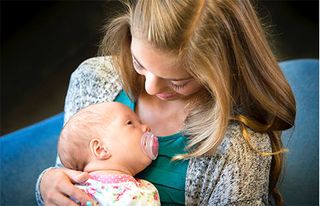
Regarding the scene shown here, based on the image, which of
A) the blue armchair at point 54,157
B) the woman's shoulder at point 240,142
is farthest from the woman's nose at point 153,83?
the blue armchair at point 54,157

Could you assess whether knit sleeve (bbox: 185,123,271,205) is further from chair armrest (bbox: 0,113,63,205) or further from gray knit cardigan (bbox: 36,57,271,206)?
chair armrest (bbox: 0,113,63,205)

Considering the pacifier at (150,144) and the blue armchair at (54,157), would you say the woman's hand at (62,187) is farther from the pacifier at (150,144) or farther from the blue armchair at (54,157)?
the blue armchair at (54,157)

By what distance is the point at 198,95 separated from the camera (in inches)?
54.0

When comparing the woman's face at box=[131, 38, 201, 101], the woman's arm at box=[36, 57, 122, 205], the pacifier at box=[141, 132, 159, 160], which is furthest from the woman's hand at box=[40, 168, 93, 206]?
the woman's face at box=[131, 38, 201, 101]

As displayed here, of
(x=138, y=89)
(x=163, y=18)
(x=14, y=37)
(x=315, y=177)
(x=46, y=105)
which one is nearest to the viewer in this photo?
(x=163, y=18)

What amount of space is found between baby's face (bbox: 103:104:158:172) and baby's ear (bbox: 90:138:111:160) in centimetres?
1

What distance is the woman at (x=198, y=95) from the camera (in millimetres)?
1171

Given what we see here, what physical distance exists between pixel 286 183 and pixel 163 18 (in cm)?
79

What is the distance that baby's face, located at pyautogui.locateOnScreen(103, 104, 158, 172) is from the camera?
4.20 feet

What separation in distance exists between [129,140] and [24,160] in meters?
0.53

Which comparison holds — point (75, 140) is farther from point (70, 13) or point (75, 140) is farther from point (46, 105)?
point (70, 13)

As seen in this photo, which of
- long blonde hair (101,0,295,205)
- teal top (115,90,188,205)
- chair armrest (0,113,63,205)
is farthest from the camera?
chair armrest (0,113,63,205)

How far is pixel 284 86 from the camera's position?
1.32m

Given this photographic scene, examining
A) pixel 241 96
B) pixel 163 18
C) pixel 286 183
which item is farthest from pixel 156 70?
pixel 286 183
